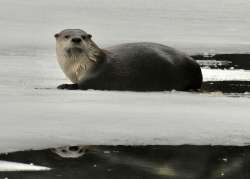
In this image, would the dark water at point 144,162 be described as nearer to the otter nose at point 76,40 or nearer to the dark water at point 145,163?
the dark water at point 145,163

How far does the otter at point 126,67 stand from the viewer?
5.46 m

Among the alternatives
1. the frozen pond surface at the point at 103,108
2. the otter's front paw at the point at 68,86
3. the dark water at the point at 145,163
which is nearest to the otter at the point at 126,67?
the otter's front paw at the point at 68,86

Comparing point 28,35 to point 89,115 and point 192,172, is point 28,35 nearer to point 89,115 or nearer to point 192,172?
point 89,115

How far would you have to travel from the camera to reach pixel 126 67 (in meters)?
5.50

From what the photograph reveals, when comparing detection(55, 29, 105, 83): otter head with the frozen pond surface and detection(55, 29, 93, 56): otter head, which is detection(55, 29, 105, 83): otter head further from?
the frozen pond surface

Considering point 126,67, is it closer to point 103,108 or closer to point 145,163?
point 103,108

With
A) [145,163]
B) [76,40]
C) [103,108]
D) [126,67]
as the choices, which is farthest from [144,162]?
[76,40]

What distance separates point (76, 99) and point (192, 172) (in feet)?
5.70

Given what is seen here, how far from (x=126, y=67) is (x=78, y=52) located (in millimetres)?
402

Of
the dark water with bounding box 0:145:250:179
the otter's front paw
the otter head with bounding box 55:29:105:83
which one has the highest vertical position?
the otter head with bounding box 55:29:105:83

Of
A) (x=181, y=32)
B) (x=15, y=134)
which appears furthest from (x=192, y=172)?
(x=181, y=32)

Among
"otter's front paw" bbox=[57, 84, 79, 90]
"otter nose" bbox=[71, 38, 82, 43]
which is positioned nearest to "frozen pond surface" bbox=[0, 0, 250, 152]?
"otter's front paw" bbox=[57, 84, 79, 90]

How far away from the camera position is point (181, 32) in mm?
10586

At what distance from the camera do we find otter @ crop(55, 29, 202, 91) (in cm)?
546
